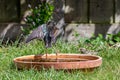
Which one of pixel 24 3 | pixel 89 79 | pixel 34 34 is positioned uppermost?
pixel 24 3

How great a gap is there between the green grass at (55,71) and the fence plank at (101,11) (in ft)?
2.39

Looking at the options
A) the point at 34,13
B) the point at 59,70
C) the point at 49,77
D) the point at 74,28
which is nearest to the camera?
the point at 49,77

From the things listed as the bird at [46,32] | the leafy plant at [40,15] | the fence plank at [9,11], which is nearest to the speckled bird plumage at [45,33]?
the bird at [46,32]

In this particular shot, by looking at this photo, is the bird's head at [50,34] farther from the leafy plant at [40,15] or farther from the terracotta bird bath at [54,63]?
the leafy plant at [40,15]

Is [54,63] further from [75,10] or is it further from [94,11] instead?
[94,11]

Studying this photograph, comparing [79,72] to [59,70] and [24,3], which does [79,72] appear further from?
[24,3]

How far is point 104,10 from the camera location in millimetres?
6352

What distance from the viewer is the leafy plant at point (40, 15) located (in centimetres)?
568

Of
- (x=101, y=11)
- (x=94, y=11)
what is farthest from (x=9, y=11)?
(x=101, y=11)

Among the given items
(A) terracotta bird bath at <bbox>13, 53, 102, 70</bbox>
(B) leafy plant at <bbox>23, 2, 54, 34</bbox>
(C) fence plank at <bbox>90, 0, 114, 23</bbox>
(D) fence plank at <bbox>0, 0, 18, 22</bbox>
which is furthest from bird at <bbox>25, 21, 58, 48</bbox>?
(C) fence plank at <bbox>90, 0, 114, 23</bbox>

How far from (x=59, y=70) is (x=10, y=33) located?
2714mm

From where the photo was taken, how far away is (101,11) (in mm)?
6348

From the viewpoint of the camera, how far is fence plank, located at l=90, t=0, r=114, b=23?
6332 millimetres

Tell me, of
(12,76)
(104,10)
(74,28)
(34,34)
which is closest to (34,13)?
(74,28)
